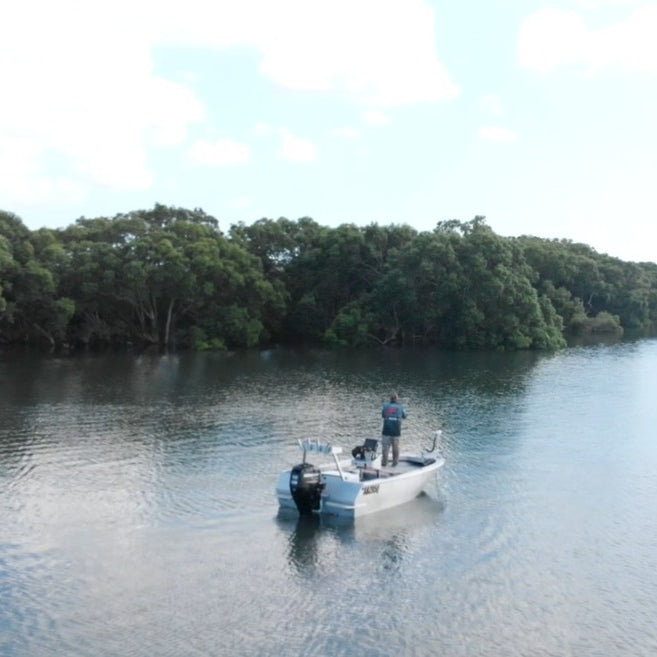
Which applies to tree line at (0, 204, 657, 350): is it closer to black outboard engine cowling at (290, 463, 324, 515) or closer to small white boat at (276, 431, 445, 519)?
small white boat at (276, 431, 445, 519)

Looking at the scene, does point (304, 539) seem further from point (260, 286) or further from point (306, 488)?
point (260, 286)

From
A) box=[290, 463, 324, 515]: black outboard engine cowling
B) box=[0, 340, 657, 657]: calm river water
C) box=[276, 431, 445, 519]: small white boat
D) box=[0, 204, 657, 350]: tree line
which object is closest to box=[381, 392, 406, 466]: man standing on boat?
box=[276, 431, 445, 519]: small white boat


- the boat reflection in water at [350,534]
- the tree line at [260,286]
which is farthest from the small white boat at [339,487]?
the tree line at [260,286]

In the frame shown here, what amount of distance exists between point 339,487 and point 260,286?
64794 millimetres

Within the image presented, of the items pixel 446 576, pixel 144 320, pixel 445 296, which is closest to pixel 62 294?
pixel 144 320

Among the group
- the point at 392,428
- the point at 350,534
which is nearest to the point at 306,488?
the point at 350,534

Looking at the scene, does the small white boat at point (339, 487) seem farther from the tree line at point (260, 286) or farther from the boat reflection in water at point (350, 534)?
the tree line at point (260, 286)

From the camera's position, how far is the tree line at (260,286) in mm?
81312

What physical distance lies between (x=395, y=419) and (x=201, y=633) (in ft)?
40.2

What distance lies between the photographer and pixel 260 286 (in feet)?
287

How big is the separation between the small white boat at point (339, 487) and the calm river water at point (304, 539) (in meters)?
0.55

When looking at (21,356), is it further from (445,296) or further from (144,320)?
(445,296)

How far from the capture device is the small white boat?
23.5m

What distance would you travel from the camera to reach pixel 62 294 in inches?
3268
